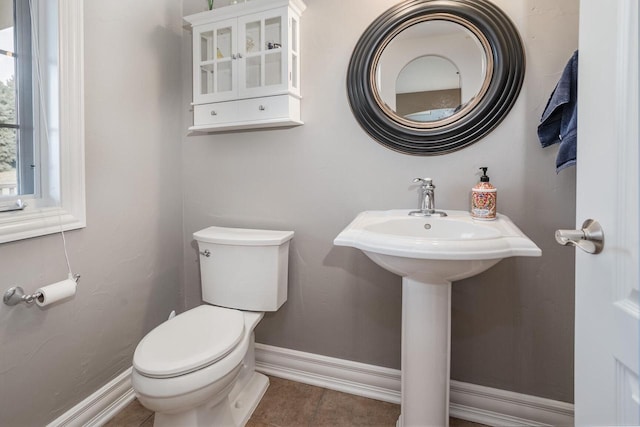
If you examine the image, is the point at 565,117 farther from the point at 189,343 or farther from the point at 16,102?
the point at 16,102

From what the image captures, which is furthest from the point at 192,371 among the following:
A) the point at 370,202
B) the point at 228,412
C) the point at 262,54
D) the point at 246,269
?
the point at 262,54

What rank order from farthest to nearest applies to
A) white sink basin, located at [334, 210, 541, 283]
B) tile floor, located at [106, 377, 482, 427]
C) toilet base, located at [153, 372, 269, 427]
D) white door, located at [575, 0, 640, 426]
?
tile floor, located at [106, 377, 482, 427], toilet base, located at [153, 372, 269, 427], white sink basin, located at [334, 210, 541, 283], white door, located at [575, 0, 640, 426]

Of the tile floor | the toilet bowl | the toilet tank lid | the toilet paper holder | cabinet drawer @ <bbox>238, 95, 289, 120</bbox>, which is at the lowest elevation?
the tile floor

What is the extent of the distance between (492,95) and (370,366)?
1292 mm

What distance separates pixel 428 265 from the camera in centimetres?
93

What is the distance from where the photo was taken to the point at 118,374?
4.77ft

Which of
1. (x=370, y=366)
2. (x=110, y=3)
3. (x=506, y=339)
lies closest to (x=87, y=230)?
(x=110, y=3)

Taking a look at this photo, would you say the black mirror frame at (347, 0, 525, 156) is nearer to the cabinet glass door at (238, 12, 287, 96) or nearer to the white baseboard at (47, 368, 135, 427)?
the cabinet glass door at (238, 12, 287, 96)

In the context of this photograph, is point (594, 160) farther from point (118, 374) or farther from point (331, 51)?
point (118, 374)

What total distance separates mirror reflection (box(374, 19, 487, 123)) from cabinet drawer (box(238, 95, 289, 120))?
42 cm

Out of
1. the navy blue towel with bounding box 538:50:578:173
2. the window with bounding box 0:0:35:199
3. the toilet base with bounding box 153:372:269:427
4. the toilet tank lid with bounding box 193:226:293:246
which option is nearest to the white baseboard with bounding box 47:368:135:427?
the toilet base with bounding box 153:372:269:427

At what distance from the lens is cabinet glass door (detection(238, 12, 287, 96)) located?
1.43 metres

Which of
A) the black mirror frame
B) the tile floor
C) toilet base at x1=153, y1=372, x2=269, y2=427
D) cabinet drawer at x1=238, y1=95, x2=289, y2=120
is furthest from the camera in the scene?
cabinet drawer at x1=238, y1=95, x2=289, y2=120

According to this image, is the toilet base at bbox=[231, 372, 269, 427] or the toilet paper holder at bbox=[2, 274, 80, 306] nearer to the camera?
the toilet paper holder at bbox=[2, 274, 80, 306]
